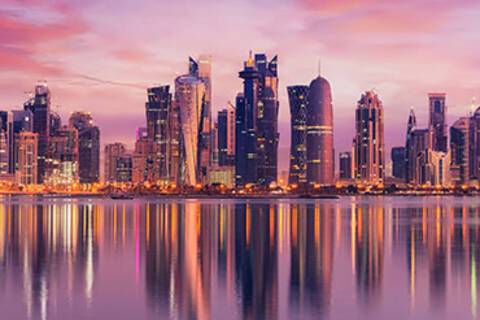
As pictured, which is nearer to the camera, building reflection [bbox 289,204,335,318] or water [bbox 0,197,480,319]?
water [bbox 0,197,480,319]

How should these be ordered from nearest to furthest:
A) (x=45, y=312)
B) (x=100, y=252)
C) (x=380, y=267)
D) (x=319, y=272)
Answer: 1. (x=45, y=312)
2. (x=319, y=272)
3. (x=380, y=267)
4. (x=100, y=252)

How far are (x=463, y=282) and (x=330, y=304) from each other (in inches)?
397

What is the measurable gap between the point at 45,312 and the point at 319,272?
1787cm

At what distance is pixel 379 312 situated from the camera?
97.5ft

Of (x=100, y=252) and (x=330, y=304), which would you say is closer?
(x=330, y=304)

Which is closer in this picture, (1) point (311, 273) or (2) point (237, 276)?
(2) point (237, 276)

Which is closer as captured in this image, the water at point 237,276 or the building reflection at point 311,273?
the water at point 237,276

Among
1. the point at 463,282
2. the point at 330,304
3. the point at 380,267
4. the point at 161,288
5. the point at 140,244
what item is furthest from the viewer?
the point at 140,244

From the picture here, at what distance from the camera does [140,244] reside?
59.7 meters

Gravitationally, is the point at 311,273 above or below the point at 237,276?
below

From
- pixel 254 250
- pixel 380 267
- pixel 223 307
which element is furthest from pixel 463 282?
pixel 254 250

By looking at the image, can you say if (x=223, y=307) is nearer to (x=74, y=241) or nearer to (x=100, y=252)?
(x=100, y=252)

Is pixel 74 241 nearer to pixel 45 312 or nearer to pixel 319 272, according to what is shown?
pixel 319 272

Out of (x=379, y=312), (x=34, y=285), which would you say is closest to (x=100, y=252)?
(x=34, y=285)
